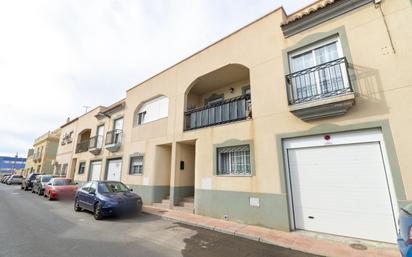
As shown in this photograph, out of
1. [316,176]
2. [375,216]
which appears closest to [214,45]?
[316,176]

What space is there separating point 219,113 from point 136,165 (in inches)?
275

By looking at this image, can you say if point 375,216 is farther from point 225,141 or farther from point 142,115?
point 142,115

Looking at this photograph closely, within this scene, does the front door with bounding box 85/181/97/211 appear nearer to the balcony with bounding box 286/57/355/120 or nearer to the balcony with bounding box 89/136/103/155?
the balcony with bounding box 89/136/103/155

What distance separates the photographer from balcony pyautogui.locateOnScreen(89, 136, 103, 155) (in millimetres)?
16234

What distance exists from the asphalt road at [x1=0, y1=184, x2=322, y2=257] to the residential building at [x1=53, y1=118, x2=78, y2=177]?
14.4m

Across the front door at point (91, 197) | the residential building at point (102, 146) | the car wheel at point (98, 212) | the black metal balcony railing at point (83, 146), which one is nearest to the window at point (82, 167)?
the residential building at point (102, 146)

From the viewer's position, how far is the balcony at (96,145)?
1623 cm

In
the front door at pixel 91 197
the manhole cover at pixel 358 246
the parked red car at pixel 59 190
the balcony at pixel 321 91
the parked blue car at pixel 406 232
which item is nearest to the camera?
the parked blue car at pixel 406 232

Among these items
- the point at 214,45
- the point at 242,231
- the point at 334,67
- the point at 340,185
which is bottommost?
the point at 242,231

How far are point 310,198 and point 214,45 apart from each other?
26.4ft

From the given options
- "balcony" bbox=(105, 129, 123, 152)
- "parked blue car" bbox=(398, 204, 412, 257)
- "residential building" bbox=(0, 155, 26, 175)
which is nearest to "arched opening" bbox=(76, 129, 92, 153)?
"balcony" bbox=(105, 129, 123, 152)

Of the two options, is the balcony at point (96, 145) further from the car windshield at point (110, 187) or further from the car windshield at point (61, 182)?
the car windshield at point (110, 187)

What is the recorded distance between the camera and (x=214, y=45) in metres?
9.98

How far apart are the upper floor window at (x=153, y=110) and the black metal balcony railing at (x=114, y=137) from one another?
2.01m
